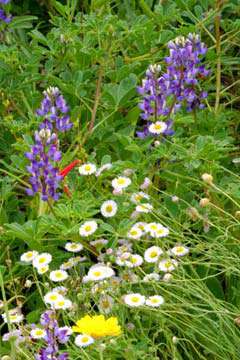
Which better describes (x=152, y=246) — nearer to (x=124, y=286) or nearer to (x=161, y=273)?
(x=161, y=273)

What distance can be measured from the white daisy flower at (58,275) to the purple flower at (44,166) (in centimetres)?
19

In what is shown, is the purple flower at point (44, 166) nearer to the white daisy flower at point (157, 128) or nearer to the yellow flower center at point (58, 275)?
the yellow flower center at point (58, 275)

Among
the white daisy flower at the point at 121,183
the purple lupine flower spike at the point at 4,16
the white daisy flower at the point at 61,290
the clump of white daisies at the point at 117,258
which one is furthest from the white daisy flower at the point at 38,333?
the purple lupine flower spike at the point at 4,16

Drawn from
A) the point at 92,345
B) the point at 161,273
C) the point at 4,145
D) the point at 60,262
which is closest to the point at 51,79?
the point at 4,145

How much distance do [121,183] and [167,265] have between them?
31 centimetres

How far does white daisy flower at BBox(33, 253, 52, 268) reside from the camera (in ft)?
→ 7.36

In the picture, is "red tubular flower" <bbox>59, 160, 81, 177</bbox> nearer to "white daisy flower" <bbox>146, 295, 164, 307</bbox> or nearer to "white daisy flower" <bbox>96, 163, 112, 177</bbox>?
"white daisy flower" <bbox>96, 163, 112, 177</bbox>

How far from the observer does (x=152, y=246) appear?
7.64 feet

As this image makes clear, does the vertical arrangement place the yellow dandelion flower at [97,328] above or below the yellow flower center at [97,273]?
above

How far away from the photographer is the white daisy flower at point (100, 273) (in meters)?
2.10

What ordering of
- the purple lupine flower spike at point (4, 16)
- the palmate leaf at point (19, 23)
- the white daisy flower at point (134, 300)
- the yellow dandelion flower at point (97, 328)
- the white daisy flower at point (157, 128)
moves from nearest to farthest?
the yellow dandelion flower at point (97, 328)
the white daisy flower at point (134, 300)
the white daisy flower at point (157, 128)
the purple lupine flower spike at point (4, 16)
the palmate leaf at point (19, 23)

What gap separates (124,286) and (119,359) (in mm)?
215

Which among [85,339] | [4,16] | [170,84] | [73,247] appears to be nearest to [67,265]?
[73,247]

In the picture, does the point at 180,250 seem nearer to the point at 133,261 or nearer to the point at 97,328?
the point at 133,261
